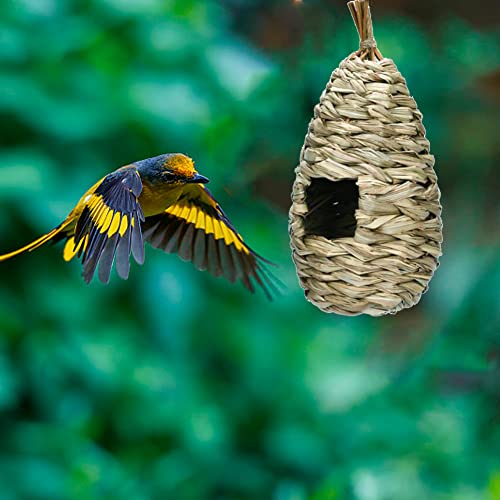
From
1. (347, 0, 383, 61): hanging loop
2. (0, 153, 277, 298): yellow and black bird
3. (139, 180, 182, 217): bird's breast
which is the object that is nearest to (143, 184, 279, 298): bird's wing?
(0, 153, 277, 298): yellow and black bird

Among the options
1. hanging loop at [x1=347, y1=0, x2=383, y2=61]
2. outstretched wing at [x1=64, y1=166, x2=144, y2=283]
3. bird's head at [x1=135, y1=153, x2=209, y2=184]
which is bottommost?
outstretched wing at [x1=64, y1=166, x2=144, y2=283]

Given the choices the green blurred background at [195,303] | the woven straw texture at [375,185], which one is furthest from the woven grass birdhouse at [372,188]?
the green blurred background at [195,303]

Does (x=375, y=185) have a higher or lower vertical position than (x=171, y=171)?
higher

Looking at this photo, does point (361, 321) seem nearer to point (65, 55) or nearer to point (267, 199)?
point (267, 199)

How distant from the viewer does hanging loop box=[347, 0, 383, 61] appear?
0.91 meters

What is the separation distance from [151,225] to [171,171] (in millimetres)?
233

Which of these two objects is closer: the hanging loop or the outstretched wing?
the outstretched wing

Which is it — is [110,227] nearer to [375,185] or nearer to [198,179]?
[198,179]

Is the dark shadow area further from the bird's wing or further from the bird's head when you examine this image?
the bird's head

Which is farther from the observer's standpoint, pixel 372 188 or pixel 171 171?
pixel 372 188

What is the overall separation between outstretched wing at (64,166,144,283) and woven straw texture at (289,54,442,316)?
26cm

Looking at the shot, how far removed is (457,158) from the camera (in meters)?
2.54

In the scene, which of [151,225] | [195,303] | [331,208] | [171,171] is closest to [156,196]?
[171,171]

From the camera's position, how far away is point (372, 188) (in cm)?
99
